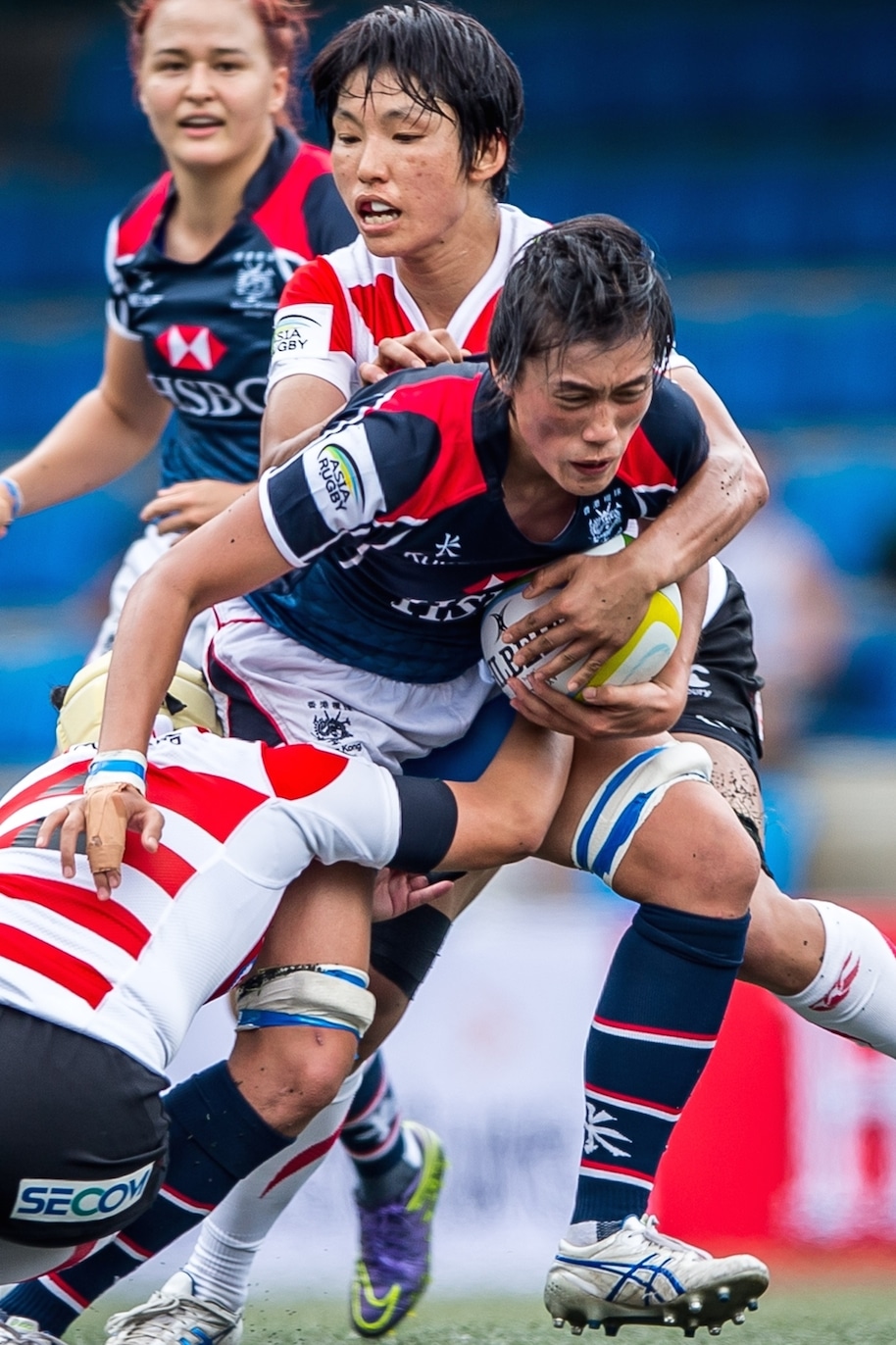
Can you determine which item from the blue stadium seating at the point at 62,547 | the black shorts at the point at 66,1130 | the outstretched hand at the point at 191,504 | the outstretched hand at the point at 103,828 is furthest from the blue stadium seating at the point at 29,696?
the black shorts at the point at 66,1130

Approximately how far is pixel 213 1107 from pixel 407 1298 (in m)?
1.18

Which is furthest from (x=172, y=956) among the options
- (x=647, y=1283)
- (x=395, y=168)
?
(x=395, y=168)

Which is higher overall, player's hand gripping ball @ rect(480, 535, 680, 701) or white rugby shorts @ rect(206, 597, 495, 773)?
player's hand gripping ball @ rect(480, 535, 680, 701)

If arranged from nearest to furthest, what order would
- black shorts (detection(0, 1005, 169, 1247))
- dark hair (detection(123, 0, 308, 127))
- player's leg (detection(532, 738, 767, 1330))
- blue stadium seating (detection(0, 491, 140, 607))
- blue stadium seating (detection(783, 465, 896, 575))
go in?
black shorts (detection(0, 1005, 169, 1247))
player's leg (detection(532, 738, 767, 1330))
dark hair (detection(123, 0, 308, 127))
blue stadium seating (detection(783, 465, 896, 575))
blue stadium seating (detection(0, 491, 140, 607))

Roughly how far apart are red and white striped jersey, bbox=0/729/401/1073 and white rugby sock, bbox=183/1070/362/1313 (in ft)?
1.68

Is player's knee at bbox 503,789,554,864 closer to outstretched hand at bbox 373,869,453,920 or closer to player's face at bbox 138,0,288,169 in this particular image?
outstretched hand at bbox 373,869,453,920

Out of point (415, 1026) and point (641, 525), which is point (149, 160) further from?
point (641, 525)

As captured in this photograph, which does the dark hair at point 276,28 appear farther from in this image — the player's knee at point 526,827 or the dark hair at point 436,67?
the player's knee at point 526,827

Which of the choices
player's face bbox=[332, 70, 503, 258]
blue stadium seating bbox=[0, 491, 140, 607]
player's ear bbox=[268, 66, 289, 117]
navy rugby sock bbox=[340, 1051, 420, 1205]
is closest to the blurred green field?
navy rugby sock bbox=[340, 1051, 420, 1205]

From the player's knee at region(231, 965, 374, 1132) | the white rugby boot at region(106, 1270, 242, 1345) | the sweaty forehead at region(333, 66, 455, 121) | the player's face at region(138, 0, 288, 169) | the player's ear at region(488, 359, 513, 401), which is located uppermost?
the player's face at region(138, 0, 288, 169)

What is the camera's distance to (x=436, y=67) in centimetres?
294

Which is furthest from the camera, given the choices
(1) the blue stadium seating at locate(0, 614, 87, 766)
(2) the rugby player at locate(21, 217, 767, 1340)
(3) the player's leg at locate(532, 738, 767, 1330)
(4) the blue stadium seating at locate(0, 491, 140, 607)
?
(4) the blue stadium seating at locate(0, 491, 140, 607)

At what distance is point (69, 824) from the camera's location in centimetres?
259

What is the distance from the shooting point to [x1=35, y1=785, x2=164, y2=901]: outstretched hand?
8.44 feet
